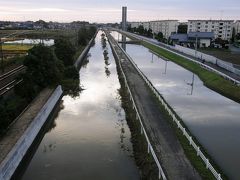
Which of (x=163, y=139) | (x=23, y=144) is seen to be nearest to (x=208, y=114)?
(x=163, y=139)

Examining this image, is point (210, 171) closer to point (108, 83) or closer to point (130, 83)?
point (130, 83)

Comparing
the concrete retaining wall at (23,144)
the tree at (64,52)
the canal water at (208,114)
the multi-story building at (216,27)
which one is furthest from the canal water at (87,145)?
the multi-story building at (216,27)

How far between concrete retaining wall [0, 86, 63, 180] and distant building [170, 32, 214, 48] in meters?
63.2

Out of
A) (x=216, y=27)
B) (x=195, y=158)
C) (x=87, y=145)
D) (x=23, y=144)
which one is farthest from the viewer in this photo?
(x=216, y=27)

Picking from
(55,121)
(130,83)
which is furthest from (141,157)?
(130,83)

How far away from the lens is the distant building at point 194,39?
85.2 metres

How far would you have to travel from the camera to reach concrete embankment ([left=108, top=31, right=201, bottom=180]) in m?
14.5

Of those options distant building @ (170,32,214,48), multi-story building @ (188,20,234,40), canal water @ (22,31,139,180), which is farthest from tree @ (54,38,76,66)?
multi-story building @ (188,20,234,40)

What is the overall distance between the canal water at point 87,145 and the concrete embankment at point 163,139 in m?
1.51

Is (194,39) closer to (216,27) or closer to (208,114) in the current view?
(216,27)

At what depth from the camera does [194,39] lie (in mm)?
90938

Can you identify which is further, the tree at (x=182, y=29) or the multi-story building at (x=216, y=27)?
the tree at (x=182, y=29)

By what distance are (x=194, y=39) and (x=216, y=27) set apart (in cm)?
2582

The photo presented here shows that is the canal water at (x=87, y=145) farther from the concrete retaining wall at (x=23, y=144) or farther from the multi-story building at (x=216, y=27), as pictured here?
the multi-story building at (x=216, y=27)
